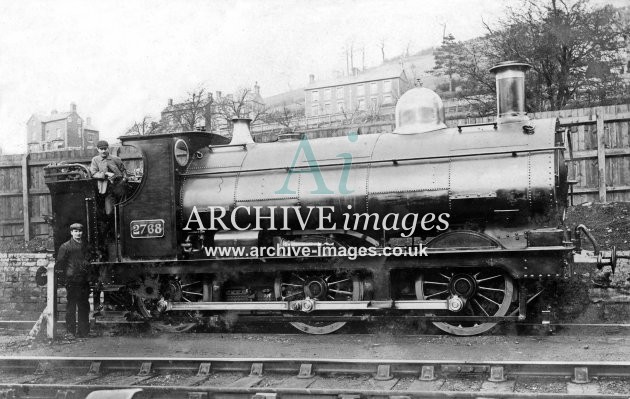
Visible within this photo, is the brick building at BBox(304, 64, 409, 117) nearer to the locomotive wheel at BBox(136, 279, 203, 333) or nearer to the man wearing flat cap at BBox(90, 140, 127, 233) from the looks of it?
the man wearing flat cap at BBox(90, 140, 127, 233)

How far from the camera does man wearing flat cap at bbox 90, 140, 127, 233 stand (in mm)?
8727

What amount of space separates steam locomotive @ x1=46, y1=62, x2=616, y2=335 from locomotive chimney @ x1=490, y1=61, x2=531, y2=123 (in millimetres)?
25

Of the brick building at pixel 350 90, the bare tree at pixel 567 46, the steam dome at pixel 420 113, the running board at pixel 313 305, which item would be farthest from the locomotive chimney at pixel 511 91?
the brick building at pixel 350 90

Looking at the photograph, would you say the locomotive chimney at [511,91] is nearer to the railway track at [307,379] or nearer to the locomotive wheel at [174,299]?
the railway track at [307,379]

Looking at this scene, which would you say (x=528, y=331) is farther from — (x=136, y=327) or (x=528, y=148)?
(x=136, y=327)

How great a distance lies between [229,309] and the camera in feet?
26.5

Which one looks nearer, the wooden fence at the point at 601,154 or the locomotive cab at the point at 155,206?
the locomotive cab at the point at 155,206

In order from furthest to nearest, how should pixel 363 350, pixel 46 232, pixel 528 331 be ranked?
pixel 46 232, pixel 528 331, pixel 363 350

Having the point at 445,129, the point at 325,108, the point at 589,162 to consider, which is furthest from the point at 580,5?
the point at 325,108

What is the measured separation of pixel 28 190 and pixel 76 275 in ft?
21.4

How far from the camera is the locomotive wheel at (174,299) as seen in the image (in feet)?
27.8

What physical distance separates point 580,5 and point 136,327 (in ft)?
48.1

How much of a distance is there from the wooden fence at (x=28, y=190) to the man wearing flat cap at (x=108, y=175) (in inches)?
201

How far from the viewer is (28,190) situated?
14.0 m
